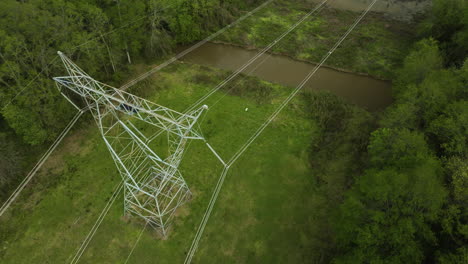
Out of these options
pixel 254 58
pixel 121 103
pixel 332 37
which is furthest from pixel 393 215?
pixel 332 37

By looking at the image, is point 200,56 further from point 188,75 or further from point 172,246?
point 172,246

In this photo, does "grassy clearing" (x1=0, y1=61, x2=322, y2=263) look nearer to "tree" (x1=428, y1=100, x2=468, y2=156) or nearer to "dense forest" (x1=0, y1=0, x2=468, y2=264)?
"dense forest" (x1=0, y1=0, x2=468, y2=264)

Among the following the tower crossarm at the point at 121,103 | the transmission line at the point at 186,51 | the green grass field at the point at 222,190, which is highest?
the tower crossarm at the point at 121,103

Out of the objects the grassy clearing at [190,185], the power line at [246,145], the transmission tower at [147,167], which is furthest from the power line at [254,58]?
the power line at [246,145]

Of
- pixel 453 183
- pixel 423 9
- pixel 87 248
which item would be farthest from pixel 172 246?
pixel 423 9

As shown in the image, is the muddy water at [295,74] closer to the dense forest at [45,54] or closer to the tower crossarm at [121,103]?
the dense forest at [45,54]
